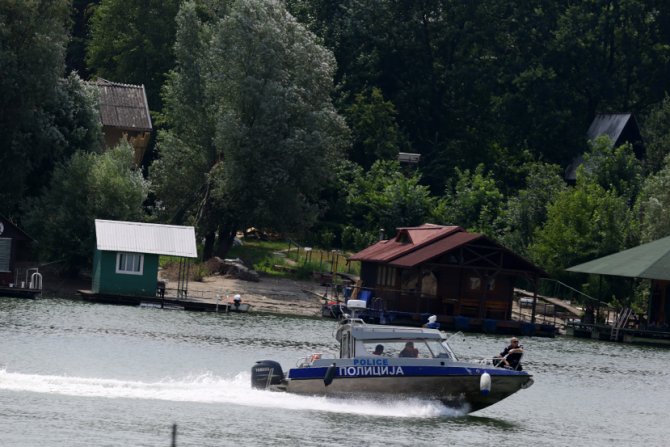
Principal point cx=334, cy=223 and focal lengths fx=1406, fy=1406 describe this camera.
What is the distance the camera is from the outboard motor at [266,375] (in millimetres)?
42594

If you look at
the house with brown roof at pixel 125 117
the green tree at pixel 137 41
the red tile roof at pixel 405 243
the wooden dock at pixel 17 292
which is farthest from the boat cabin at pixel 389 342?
the green tree at pixel 137 41

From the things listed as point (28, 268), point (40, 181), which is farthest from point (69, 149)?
point (28, 268)

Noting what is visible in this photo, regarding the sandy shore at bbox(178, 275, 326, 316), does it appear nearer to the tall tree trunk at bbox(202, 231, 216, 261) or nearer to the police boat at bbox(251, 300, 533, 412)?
the tall tree trunk at bbox(202, 231, 216, 261)

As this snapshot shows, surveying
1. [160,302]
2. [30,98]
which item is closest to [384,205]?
[160,302]

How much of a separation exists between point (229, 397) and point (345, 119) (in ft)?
204

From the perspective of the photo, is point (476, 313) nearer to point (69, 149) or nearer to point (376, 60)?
point (69, 149)

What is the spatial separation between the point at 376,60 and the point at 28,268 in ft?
129

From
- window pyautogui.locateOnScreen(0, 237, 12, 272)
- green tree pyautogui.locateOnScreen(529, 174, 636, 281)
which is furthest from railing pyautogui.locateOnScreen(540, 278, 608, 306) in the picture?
window pyautogui.locateOnScreen(0, 237, 12, 272)

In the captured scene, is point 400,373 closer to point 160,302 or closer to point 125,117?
point 160,302

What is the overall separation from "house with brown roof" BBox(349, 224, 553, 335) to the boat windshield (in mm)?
34021

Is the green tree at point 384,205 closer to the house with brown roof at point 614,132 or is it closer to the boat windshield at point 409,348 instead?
the house with brown roof at point 614,132

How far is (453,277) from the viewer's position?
259 feet

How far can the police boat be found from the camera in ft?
135

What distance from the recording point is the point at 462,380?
41.6 metres
